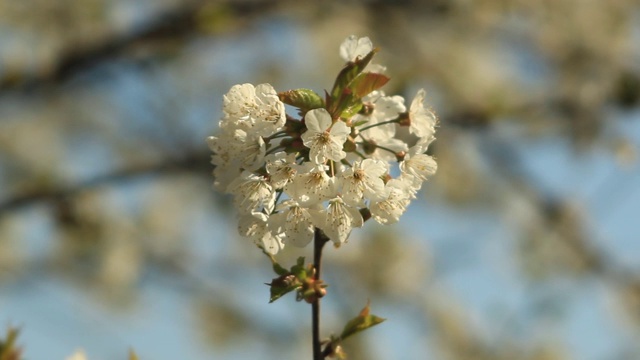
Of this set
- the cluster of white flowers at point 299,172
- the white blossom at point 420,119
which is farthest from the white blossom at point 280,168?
the white blossom at point 420,119

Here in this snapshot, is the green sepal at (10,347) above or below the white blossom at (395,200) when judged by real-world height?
below

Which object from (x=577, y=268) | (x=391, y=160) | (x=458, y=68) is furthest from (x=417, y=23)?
(x=391, y=160)

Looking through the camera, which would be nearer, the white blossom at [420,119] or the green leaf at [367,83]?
the green leaf at [367,83]

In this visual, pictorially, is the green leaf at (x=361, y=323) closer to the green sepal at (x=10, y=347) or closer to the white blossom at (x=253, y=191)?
the white blossom at (x=253, y=191)

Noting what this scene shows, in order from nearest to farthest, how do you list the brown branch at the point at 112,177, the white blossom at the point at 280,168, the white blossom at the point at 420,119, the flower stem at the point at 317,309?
1. the flower stem at the point at 317,309
2. the white blossom at the point at 280,168
3. the white blossom at the point at 420,119
4. the brown branch at the point at 112,177

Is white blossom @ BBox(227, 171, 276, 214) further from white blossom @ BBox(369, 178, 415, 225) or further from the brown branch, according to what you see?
the brown branch

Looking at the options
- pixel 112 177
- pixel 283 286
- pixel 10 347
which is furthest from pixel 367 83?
pixel 112 177

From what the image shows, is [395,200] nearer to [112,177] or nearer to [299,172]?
[299,172]
